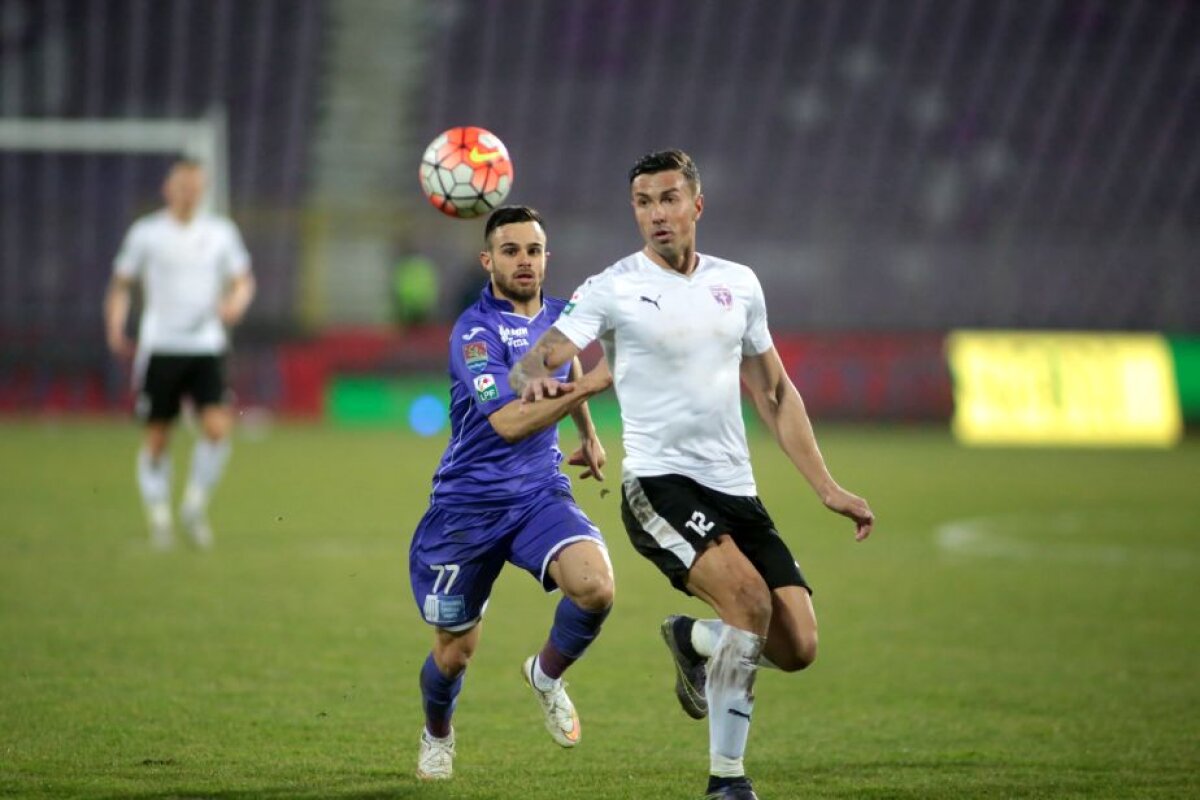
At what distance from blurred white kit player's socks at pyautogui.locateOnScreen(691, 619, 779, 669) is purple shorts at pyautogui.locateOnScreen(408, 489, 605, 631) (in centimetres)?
50

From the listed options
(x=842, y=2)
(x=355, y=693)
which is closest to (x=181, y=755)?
(x=355, y=693)

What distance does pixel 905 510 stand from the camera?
14.8 meters

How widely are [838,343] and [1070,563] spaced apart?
12.8m

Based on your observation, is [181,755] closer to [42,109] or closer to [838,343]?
[838,343]

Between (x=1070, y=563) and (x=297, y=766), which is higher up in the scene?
(x=297, y=766)

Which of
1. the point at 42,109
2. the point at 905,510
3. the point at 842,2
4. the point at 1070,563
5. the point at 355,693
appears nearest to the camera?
the point at 355,693

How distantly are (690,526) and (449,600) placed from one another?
97cm

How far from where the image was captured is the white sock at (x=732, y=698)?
200 inches

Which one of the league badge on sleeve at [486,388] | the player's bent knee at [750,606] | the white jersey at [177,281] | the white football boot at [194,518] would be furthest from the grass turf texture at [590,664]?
the white jersey at [177,281]

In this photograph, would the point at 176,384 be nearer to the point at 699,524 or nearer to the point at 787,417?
the point at 787,417

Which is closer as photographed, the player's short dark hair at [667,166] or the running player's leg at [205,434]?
the player's short dark hair at [667,166]

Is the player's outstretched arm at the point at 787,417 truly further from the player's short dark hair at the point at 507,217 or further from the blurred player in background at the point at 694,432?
the player's short dark hair at the point at 507,217

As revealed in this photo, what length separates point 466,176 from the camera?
624cm

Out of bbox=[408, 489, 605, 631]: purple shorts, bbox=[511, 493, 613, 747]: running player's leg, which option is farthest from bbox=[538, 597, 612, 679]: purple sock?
bbox=[408, 489, 605, 631]: purple shorts
